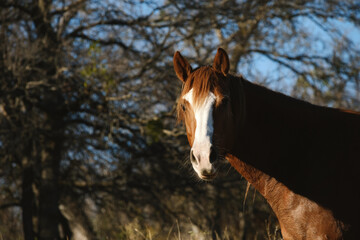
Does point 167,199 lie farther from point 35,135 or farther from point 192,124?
point 192,124

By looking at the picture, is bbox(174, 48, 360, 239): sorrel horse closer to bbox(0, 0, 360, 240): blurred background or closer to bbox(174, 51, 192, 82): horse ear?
bbox(174, 51, 192, 82): horse ear

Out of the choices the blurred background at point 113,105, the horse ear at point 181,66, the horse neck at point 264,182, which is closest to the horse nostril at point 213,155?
the horse neck at point 264,182

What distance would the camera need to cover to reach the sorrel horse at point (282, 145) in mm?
2771

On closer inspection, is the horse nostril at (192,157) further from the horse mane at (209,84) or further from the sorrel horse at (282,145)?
the horse mane at (209,84)

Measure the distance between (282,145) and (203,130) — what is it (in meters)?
0.75

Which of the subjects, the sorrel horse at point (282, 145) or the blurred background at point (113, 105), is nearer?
the sorrel horse at point (282, 145)

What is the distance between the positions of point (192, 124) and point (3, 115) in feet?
20.0

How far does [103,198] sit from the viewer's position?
32.7 feet

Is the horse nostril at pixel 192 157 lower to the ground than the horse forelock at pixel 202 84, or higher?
lower

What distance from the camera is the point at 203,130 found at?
8.89ft

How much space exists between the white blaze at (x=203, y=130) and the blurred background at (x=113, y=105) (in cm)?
440

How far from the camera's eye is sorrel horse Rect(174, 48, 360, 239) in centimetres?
277

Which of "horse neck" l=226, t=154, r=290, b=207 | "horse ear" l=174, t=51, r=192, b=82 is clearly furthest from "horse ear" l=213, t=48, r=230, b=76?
"horse neck" l=226, t=154, r=290, b=207

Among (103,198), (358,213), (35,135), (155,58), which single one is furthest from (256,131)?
(103,198)
